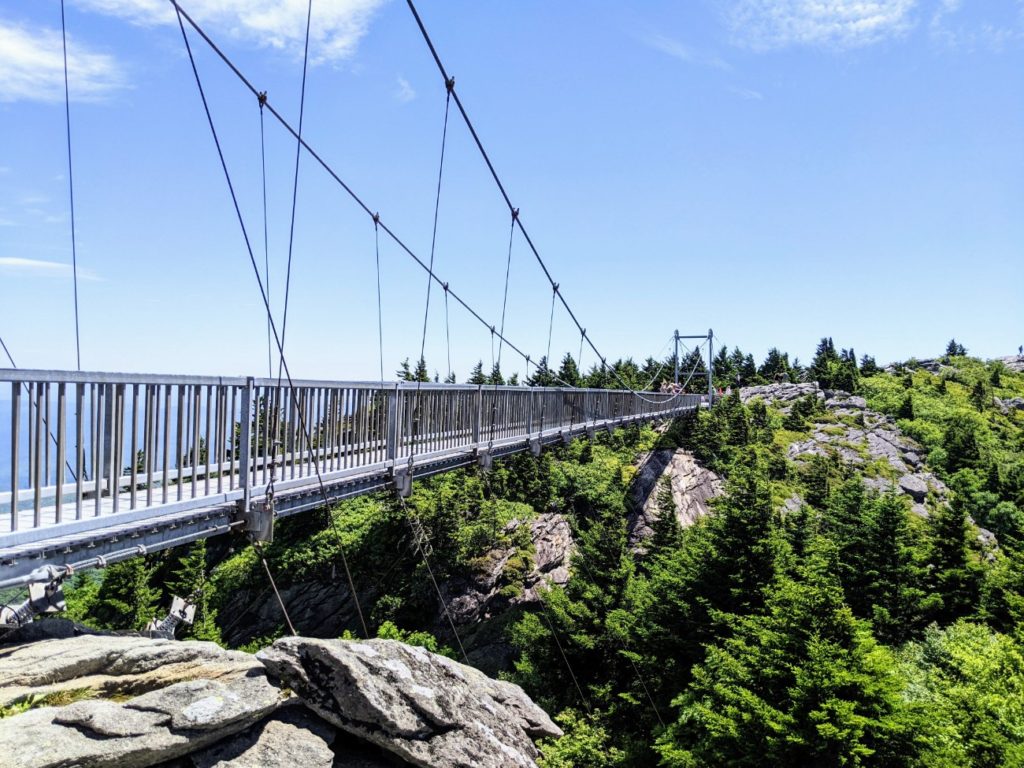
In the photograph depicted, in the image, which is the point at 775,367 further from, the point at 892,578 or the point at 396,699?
the point at 396,699

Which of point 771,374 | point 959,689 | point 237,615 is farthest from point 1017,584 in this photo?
point 771,374

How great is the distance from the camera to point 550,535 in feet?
70.6

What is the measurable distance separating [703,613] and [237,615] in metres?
18.1

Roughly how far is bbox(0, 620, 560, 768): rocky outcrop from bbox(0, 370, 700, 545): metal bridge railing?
207 centimetres

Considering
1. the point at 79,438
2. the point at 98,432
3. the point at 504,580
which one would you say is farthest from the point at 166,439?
the point at 504,580

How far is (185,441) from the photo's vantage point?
5.87 metres

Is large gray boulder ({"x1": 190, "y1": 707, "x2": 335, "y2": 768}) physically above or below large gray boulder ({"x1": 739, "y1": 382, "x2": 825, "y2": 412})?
below

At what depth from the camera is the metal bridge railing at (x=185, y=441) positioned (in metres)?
4.50

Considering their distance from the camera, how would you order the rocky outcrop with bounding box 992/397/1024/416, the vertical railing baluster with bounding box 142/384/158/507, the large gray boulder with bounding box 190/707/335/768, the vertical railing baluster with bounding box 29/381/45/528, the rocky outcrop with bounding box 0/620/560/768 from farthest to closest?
1. the rocky outcrop with bounding box 992/397/1024/416
2. the large gray boulder with bounding box 190/707/335/768
3. the rocky outcrop with bounding box 0/620/560/768
4. the vertical railing baluster with bounding box 142/384/158/507
5. the vertical railing baluster with bounding box 29/381/45/528

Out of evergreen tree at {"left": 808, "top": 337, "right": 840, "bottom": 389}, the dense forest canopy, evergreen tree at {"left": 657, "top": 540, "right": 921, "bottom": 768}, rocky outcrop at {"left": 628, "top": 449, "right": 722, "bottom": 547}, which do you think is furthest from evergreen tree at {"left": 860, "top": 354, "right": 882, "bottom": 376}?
evergreen tree at {"left": 657, "top": 540, "right": 921, "bottom": 768}

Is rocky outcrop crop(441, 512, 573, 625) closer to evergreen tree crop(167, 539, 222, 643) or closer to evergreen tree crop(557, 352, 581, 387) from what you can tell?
evergreen tree crop(167, 539, 222, 643)

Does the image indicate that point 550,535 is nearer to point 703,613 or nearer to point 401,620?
point 401,620

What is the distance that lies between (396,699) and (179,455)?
14.4ft

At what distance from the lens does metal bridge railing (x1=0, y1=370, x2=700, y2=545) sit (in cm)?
450
